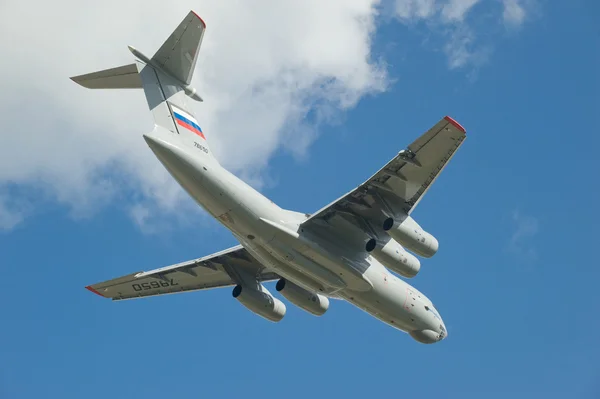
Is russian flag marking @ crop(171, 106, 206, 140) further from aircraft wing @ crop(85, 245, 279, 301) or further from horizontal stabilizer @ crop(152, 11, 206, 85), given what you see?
aircraft wing @ crop(85, 245, 279, 301)

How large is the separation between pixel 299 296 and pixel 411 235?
4.06 meters

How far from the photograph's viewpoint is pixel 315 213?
17.6m

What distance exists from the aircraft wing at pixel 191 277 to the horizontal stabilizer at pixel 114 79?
4882mm

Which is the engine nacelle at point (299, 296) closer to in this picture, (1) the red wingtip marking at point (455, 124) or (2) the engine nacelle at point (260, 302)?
(2) the engine nacelle at point (260, 302)

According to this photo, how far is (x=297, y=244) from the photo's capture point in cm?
1731

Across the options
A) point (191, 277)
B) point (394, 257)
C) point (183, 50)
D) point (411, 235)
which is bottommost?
point (191, 277)

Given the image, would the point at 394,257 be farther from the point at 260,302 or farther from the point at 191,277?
the point at 191,277

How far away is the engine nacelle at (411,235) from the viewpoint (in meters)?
17.4

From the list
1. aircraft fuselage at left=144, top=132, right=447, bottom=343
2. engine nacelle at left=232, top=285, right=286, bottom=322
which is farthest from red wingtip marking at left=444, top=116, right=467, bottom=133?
engine nacelle at left=232, top=285, right=286, bottom=322

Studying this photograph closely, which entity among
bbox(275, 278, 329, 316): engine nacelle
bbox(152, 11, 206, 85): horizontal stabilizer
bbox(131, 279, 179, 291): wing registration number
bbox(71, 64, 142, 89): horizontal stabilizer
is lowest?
bbox(131, 279, 179, 291): wing registration number

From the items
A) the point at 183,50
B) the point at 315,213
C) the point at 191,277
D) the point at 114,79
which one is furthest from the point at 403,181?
the point at 191,277

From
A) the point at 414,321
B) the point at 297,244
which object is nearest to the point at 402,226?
the point at 297,244

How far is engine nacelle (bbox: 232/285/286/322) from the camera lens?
20.9m

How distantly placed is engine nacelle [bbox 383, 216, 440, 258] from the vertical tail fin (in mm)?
4076
